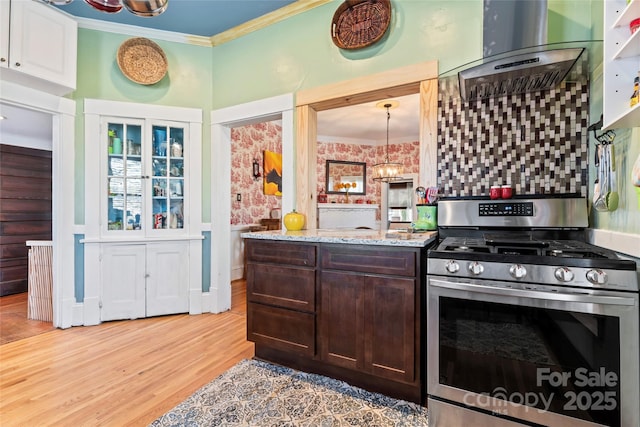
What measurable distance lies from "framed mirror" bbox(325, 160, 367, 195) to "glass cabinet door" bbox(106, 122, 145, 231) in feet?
13.2

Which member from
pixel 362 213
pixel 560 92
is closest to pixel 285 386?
pixel 560 92

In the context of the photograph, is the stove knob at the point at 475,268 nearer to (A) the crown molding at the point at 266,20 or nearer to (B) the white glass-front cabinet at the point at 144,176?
(A) the crown molding at the point at 266,20

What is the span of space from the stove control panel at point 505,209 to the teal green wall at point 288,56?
991mm

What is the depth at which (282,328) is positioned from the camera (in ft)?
6.84

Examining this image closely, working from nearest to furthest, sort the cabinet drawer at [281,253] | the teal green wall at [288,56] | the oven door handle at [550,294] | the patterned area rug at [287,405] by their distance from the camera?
the oven door handle at [550,294], the patterned area rug at [287,405], the cabinet drawer at [281,253], the teal green wall at [288,56]

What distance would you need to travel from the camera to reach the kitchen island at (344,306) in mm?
1652

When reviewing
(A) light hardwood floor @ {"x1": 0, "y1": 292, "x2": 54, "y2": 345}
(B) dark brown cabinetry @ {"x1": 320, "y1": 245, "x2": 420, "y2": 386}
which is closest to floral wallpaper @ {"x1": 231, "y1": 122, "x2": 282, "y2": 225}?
(A) light hardwood floor @ {"x1": 0, "y1": 292, "x2": 54, "y2": 345}

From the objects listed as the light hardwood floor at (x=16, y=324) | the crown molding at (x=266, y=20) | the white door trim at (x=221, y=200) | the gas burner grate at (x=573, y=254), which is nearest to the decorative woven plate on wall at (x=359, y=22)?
the crown molding at (x=266, y=20)

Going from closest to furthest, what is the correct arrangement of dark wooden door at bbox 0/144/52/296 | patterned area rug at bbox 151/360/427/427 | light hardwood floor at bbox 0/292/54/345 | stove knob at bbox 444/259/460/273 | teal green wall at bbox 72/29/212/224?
stove knob at bbox 444/259/460/273 → patterned area rug at bbox 151/360/427/427 → light hardwood floor at bbox 0/292/54/345 → teal green wall at bbox 72/29/212/224 → dark wooden door at bbox 0/144/52/296

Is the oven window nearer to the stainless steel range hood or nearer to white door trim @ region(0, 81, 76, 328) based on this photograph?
the stainless steel range hood

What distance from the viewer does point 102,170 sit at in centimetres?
305

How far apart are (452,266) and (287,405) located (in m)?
1.17

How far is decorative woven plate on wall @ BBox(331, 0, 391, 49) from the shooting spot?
94.0 inches

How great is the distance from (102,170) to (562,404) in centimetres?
379
